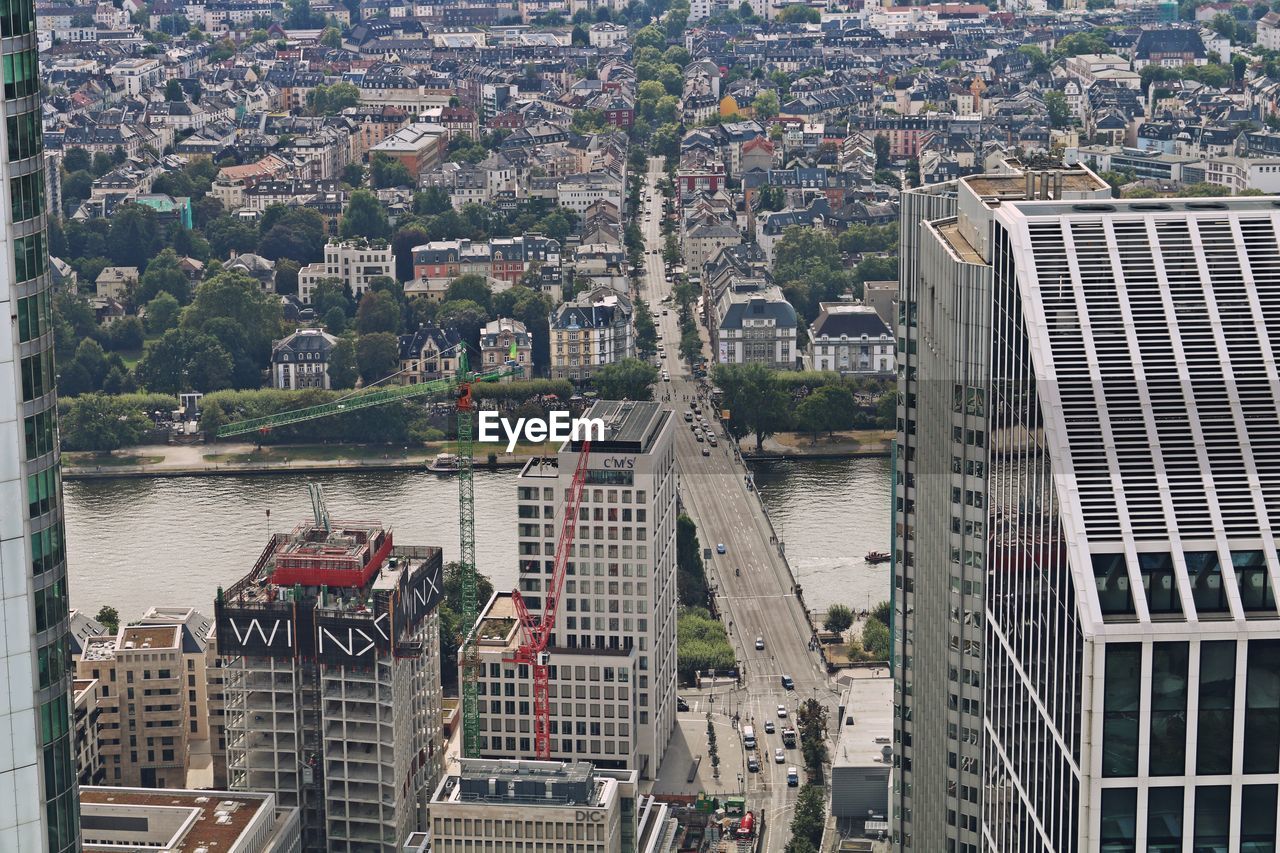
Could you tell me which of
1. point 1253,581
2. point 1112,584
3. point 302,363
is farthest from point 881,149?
point 1112,584

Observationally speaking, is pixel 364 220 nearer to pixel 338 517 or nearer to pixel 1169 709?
pixel 338 517

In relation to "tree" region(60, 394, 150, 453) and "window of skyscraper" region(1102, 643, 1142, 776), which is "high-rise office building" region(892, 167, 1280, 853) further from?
"tree" region(60, 394, 150, 453)

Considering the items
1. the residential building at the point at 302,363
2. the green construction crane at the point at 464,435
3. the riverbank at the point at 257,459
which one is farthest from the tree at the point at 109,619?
the residential building at the point at 302,363

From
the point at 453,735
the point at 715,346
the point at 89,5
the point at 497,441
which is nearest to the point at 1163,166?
the point at 715,346

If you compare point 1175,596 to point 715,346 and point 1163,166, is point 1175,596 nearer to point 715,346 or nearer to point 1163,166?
point 715,346

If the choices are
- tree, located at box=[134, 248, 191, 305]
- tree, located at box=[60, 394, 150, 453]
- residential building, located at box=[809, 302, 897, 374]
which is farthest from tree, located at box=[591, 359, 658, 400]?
tree, located at box=[134, 248, 191, 305]

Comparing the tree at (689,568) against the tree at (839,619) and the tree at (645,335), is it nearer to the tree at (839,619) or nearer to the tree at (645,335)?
the tree at (839,619)
